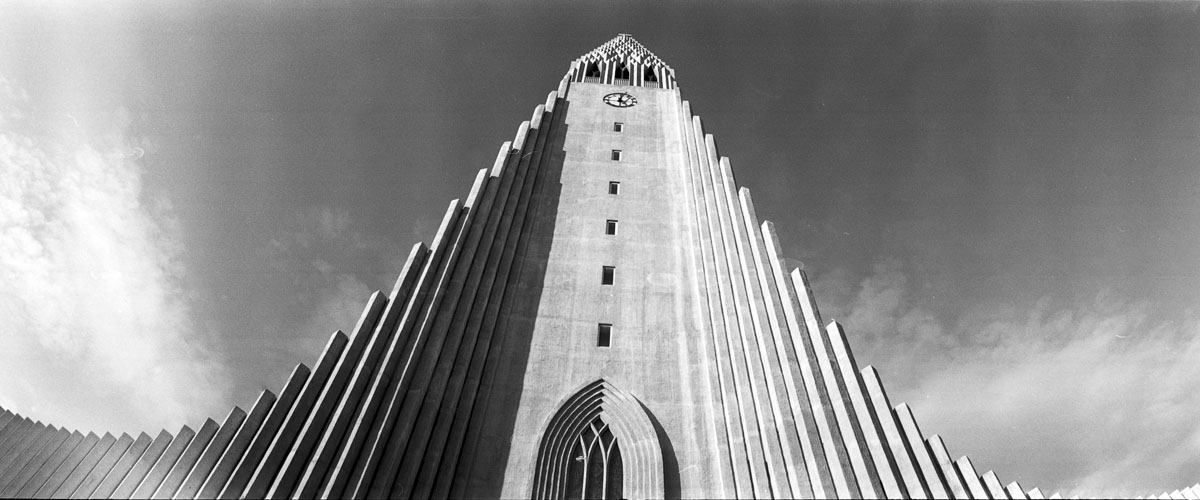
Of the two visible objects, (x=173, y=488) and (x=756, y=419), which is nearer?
(x=173, y=488)

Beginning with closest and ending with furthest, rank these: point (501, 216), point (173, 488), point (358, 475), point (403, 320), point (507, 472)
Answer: point (173, 488) → point (358, 475) → point (507, 472) → point (403, 320) → point (501, 216)

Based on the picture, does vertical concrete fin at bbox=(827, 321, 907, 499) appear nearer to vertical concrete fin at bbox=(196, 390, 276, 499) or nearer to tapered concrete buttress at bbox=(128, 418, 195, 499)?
vertical concrete fin at bbox=(196, 390, 276, 499)

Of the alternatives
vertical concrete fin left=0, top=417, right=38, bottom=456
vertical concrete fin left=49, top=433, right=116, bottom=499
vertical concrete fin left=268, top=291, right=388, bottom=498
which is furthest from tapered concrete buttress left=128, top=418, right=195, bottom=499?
vertical concrete fin left=0, top=417, right=38, bottom=456

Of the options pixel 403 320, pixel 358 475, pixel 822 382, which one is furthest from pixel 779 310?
pixel 358 475

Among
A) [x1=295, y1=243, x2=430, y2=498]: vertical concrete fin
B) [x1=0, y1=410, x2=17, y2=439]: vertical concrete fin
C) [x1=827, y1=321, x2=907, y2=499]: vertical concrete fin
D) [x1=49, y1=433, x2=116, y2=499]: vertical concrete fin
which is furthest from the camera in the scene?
[x1=0, y1=410, x2=17, y2=439]: vertical concrete fin

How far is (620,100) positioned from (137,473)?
26.4 m

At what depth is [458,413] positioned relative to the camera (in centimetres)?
1600

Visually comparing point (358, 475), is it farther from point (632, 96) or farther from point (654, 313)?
point (632, 96)

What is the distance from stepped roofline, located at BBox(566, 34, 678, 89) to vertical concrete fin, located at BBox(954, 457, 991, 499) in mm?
29001

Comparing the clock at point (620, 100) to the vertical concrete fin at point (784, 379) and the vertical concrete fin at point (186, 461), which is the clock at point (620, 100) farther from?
the vertical concrete fin at point (186, 461)

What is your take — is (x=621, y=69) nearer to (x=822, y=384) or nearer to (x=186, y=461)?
(x=822, y=384)

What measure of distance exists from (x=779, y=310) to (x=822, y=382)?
260 cm

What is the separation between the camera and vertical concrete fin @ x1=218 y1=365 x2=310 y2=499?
39.8 feet

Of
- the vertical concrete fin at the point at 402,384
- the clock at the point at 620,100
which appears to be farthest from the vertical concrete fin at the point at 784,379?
the clock at the point at 620,100
